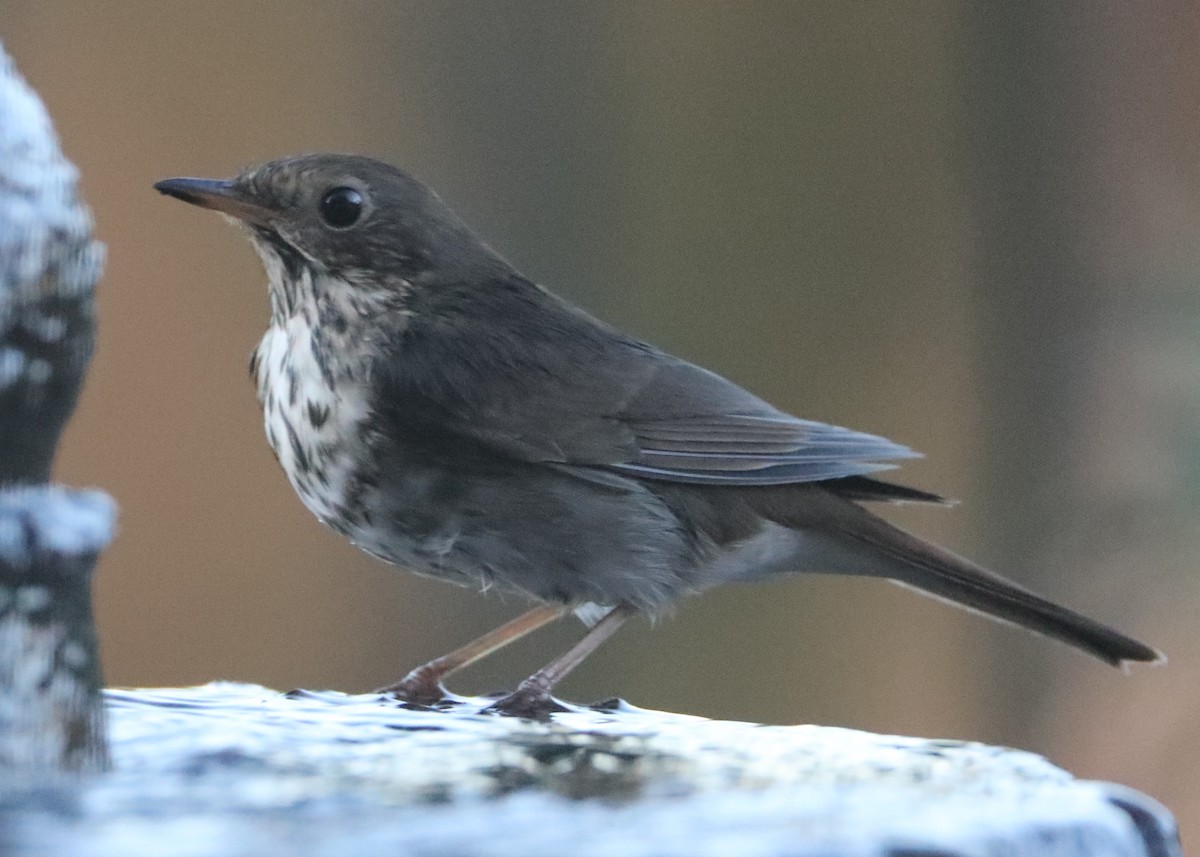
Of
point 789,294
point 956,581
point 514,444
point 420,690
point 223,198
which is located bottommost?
point 420,690

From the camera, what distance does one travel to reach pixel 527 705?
2227 mm

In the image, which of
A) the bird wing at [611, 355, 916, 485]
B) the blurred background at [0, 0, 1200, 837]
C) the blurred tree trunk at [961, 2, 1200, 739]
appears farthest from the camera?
the blurred tree trunk at [961, 2, 1200, 739]

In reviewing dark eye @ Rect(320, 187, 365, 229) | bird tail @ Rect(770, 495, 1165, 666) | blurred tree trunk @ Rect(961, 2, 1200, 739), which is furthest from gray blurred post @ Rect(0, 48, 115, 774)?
blurred tree trunk @ Rect(961, 2, 1200, 739)

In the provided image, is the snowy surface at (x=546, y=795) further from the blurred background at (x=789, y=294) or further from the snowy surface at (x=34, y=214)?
the blurred background at (x=789, y=294)

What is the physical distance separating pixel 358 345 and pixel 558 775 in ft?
3.93

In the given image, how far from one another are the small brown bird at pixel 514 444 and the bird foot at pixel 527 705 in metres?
0.01

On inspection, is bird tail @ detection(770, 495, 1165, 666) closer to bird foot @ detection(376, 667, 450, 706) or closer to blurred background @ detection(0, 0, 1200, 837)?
bird foot @ detection(376, 667, 450, 706)

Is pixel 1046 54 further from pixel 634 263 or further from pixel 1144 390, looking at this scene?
pixel 634 263

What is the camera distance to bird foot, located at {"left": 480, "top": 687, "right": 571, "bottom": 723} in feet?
7.09

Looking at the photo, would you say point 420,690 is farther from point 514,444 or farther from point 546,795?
point 546,795

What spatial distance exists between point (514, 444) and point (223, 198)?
2.16 ft

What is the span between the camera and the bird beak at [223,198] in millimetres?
2572

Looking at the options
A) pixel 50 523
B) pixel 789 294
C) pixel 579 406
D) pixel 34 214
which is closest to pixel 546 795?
pixel 50 523

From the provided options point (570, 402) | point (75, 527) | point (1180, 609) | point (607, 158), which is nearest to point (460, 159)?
point (607, 158)
